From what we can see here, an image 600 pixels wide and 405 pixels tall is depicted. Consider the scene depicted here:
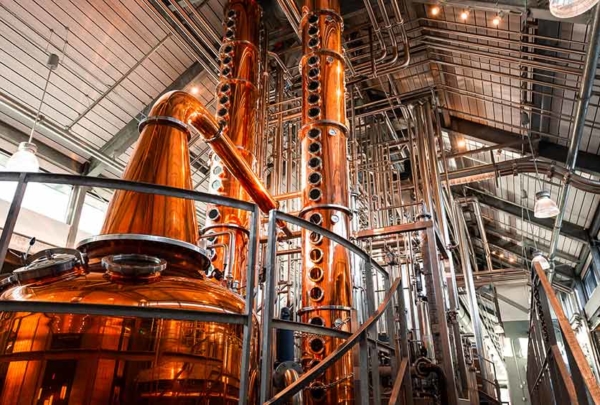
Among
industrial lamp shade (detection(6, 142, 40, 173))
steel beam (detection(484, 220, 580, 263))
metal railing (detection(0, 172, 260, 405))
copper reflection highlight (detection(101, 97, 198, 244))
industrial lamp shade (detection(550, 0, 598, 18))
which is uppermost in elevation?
steel beam (detection(484, 220, 580, 263))

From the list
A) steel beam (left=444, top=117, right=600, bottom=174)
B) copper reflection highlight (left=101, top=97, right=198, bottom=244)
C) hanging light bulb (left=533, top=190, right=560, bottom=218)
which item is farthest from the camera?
steel beam (left=444, top=117, right=600, bottom=174)

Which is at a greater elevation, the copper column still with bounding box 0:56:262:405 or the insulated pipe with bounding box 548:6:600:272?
the insulated pipe with bounding box 548:6:600:272

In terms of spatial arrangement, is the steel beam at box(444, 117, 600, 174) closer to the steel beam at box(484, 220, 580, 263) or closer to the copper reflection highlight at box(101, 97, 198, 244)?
the steel beam at box(484, 220, 580, 263)

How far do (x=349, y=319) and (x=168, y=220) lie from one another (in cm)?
229

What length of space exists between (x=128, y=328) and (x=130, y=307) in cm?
18

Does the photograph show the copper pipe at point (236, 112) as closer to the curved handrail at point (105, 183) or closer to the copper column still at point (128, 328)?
the copper column still at point (128, 328)

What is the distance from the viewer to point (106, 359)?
85.2 inches

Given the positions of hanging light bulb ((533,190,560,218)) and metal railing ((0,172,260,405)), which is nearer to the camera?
metal railing ((0,172,260,405))

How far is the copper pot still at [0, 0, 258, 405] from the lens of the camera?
2139 millimetres

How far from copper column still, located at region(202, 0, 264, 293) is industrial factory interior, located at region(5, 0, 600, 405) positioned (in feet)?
0.12

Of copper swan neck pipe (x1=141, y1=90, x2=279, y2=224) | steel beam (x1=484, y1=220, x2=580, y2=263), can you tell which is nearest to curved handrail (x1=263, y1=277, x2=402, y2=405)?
copper swan neck pipe (x1=141, y1=90, x2=279, y2=224)

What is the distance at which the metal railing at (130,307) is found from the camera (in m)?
2.08

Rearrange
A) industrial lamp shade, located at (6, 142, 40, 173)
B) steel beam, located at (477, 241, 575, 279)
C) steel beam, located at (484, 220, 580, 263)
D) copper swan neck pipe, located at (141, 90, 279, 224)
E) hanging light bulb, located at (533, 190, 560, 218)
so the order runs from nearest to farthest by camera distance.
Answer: copper swan neck pipe, located at (141, 90, 279, 224) → industrial lamp shade, located at (6, 142, 40, 173) → hanging light bulb, located at (533, 190, 560, 218) → steel beam, located at (484, 220, 580, 263) → steel beam, located at (477, 241, 575, 279)

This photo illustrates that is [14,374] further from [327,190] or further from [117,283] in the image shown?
[327,190]
